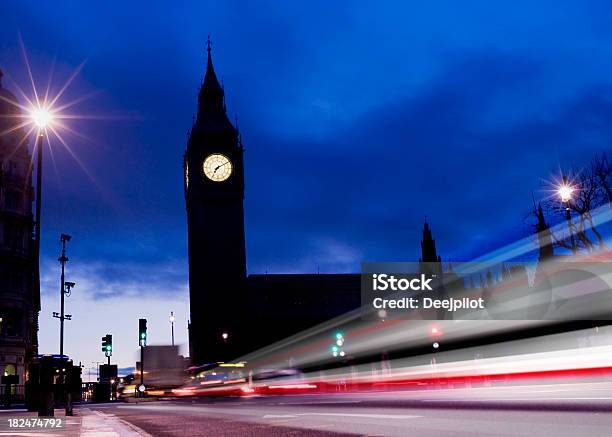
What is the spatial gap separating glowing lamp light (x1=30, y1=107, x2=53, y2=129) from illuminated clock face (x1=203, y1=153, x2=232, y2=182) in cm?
7593

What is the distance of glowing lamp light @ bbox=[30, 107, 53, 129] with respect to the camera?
72.7ft

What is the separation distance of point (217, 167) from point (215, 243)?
10785 mm

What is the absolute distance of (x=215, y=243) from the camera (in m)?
98.2

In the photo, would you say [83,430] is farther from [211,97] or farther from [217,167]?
[211,97]

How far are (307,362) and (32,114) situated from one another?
232 feet

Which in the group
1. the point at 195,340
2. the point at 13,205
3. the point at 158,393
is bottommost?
the point at 158,393

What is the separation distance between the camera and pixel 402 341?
8488 centimetres

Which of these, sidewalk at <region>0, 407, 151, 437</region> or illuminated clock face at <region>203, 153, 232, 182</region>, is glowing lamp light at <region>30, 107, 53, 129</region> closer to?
sidewalk at <region>0, 407, 151, 437</region>

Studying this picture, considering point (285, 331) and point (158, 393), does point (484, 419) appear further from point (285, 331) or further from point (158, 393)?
point (285, 331)

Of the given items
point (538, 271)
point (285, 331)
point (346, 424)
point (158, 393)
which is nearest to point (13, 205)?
point (158, 393)

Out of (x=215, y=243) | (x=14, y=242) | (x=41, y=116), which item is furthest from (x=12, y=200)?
(x=41, y=116)

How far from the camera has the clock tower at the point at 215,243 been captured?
9706 centimetres

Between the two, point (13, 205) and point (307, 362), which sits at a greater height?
point (13, 205)

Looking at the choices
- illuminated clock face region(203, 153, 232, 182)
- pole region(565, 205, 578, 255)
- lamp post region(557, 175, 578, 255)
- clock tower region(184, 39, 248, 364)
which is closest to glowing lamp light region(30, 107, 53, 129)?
lamp post region(557, 175, 578, 255)
